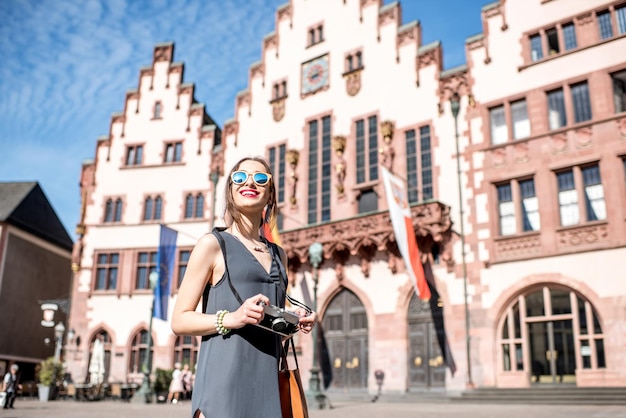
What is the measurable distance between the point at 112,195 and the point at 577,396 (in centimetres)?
2741

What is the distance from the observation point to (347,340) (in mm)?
26922

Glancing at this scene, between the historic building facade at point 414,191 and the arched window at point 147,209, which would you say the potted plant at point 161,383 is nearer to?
the historic building facade at point 414,191

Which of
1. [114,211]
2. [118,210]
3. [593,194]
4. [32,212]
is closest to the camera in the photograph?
[593,194]

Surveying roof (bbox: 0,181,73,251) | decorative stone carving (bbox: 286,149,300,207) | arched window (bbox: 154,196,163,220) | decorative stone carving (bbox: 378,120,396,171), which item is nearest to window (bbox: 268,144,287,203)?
decorative stone carving (bbox: 286,149,300,207)

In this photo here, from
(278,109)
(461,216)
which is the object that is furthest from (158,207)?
(461,216)

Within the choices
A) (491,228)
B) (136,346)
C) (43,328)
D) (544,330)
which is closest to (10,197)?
(43,328)

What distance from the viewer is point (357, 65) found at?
30.4 m

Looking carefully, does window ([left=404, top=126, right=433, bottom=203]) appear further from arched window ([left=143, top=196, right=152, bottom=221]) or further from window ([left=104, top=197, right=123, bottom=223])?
window ([left=104, top=197, right=123, bottom=223])

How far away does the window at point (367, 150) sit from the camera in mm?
28297

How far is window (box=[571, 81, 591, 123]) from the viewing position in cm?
2283

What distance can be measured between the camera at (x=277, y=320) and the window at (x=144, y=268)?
32.5 meters

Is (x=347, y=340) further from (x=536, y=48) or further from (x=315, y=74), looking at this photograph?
(x=536, y=48)

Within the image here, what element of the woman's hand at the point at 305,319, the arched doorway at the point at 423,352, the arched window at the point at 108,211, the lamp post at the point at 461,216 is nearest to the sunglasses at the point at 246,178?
the woman's hand at the point at 305,319

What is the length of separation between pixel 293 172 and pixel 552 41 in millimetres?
13287
